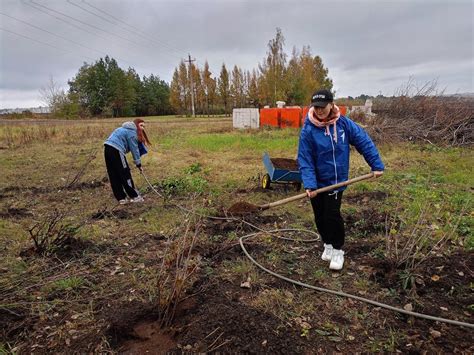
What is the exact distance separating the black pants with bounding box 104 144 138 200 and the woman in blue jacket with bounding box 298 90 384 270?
3.75 m

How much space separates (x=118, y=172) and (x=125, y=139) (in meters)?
0.61

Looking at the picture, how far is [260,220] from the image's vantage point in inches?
198

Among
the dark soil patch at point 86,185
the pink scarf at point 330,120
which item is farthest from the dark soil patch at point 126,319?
the dark soil patch at point 86,185

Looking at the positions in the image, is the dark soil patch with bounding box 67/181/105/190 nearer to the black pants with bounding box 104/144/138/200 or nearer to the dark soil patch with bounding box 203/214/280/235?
the black pants with bounding box 104/144/138/200

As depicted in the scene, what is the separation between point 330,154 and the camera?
3.33m

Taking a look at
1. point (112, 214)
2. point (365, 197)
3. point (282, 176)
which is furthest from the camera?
point (282, 176)

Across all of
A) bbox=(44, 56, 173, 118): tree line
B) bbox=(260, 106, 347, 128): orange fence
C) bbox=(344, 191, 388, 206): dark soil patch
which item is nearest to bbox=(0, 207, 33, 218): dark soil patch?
bbox=(344, 191, 388, 206): dark soil patch

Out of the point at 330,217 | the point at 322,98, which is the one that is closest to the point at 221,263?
the point at 330,217

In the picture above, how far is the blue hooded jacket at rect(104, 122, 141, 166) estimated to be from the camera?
5.93m

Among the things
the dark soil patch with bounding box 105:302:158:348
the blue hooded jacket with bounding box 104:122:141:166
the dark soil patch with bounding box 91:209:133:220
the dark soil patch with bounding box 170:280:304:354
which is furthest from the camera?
the blue hooded jacket with bounding box 104:122:141:166

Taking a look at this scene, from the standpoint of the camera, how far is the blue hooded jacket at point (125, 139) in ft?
19.5

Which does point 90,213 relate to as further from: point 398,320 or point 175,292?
point 398,320

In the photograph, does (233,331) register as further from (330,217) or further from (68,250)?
(68,250)

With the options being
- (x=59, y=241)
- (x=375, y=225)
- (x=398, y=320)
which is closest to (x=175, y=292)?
(x=398, y=320)
